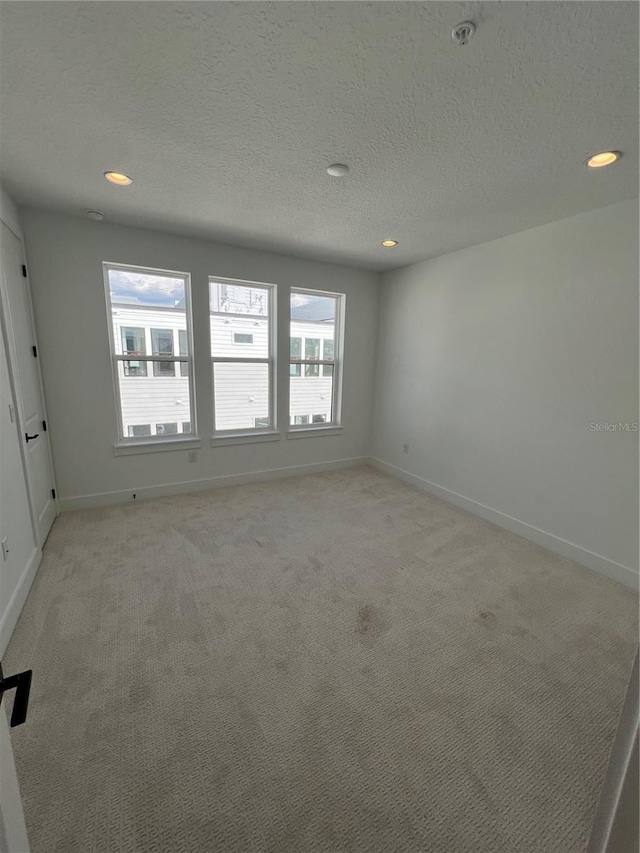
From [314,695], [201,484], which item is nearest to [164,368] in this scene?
[201,484]

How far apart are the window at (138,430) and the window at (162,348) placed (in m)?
0.56

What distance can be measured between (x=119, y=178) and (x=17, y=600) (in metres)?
2.62

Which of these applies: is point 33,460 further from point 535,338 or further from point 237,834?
point 535,338

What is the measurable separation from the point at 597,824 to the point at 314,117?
2719mm

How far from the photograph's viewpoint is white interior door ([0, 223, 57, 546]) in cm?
229

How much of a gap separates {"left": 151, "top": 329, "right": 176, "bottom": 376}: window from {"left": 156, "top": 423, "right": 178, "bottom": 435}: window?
0.54 m

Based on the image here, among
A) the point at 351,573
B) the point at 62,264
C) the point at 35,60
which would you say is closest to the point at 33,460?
the point at 62,264

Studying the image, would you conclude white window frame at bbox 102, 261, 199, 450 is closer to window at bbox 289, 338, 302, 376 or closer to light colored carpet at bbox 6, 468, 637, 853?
light colored carpet at bbox 6, 468, 637, 853

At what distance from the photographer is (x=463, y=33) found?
1120mm

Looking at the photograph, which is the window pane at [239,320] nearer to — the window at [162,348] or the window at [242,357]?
the window at [242,357]

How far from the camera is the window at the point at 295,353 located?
160 inches

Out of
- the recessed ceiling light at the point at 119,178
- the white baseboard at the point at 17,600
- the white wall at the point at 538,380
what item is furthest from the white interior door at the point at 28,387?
the white wall at the point at 538,380

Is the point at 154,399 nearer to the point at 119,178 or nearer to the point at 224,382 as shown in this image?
the point at 224,382

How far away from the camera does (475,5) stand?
104 cm
